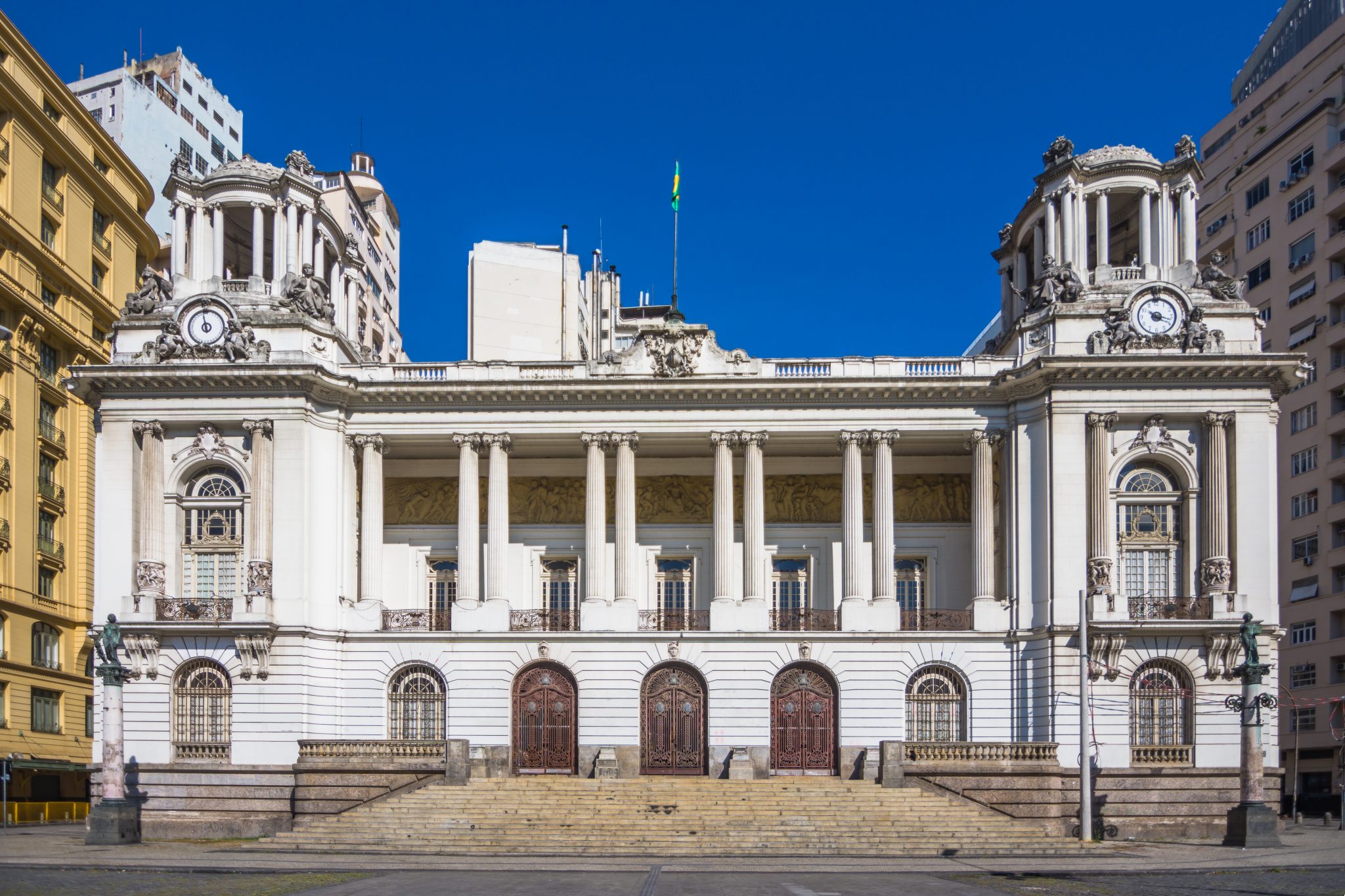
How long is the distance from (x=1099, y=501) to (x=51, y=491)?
4081 centimetres

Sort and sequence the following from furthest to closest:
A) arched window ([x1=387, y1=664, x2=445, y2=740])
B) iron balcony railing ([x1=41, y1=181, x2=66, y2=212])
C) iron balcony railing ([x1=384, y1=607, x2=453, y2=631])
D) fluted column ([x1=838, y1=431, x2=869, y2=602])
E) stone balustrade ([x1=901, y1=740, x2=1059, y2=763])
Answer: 1. iron balcony railing ([x1=41, y1=181, x2=66, y2=212])
2. iron balcony railing ([x1=384, y1=607, x2=453, y2=631])
3. fluted column ([x1=838, y1=431, x2=869, y2=602])
4. arched window ([x1=387, y1=664, x2=445, y2=740])
5. stone balustrade ([x1=901, y1=740, x2=1059, y2=763])

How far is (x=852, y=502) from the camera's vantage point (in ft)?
160

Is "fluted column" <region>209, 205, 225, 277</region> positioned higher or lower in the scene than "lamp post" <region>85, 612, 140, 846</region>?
higher

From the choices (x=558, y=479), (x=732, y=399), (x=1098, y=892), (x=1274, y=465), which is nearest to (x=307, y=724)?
(x=558, y=479)

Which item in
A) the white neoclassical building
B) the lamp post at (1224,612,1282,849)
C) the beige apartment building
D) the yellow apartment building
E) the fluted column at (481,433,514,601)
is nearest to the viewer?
the lamp post at (1224,612,1282,849)

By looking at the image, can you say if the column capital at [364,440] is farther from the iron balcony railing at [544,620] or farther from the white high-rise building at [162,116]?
the white high-rise building at [162,116]

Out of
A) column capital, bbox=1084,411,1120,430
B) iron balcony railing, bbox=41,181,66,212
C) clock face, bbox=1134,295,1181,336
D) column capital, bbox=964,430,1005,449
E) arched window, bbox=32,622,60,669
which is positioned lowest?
arched window, bbox=32,622,60,669

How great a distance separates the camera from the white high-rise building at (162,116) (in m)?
83.4

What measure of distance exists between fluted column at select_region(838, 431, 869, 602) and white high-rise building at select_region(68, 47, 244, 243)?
4052 cm

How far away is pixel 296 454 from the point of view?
4716cm

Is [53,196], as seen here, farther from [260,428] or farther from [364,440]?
[364,440]

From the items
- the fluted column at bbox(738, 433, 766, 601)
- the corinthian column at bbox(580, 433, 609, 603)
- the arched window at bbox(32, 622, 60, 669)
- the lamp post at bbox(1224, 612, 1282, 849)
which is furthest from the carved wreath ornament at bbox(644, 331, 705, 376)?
the arched window at bbox(32, 622, 60, 669)

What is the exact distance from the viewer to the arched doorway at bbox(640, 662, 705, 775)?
48.0 m

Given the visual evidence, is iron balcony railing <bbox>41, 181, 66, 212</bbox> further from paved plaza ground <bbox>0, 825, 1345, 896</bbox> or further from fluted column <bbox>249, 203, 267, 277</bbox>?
paved plaza ground <bbox>0, 825, 1345, 896</bbox>
